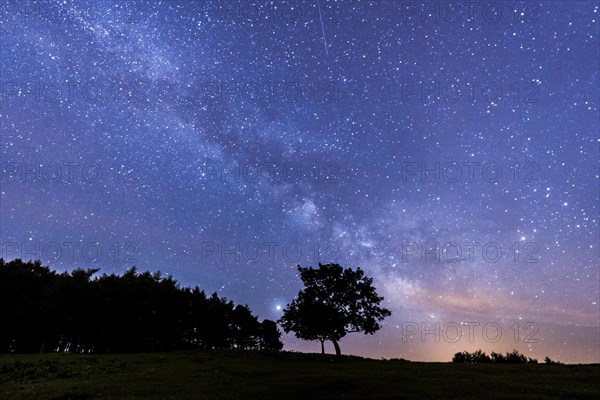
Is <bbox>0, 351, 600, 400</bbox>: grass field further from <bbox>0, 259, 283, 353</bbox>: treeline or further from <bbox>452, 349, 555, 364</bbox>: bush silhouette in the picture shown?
<bbox>0, 259, 283, 353</bbox>: treeline

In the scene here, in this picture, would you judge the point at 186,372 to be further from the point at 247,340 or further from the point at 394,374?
the point at 247,340

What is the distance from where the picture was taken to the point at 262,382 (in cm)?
3020

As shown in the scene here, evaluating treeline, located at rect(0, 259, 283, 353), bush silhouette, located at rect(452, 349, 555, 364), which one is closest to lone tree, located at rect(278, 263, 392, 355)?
bush silhouette, located at rect(452, 349, 555, 364)

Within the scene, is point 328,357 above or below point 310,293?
below

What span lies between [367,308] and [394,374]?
28750 mm

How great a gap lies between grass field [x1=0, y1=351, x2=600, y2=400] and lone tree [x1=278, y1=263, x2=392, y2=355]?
834 inches

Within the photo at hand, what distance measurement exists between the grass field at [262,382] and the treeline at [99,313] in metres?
37.7

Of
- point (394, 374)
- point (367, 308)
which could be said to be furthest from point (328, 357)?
point (394, 374)

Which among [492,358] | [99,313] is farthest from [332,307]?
[99,313]

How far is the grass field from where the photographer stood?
2567 centimetres

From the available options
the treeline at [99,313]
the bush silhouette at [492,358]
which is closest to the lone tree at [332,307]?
the bush silhouette at [492,358]

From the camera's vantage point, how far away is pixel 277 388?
2748cm

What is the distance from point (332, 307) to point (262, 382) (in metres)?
34.9

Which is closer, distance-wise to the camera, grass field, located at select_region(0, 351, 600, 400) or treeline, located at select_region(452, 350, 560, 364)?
grass field, located at select_region(0, 351, 600, 400)
